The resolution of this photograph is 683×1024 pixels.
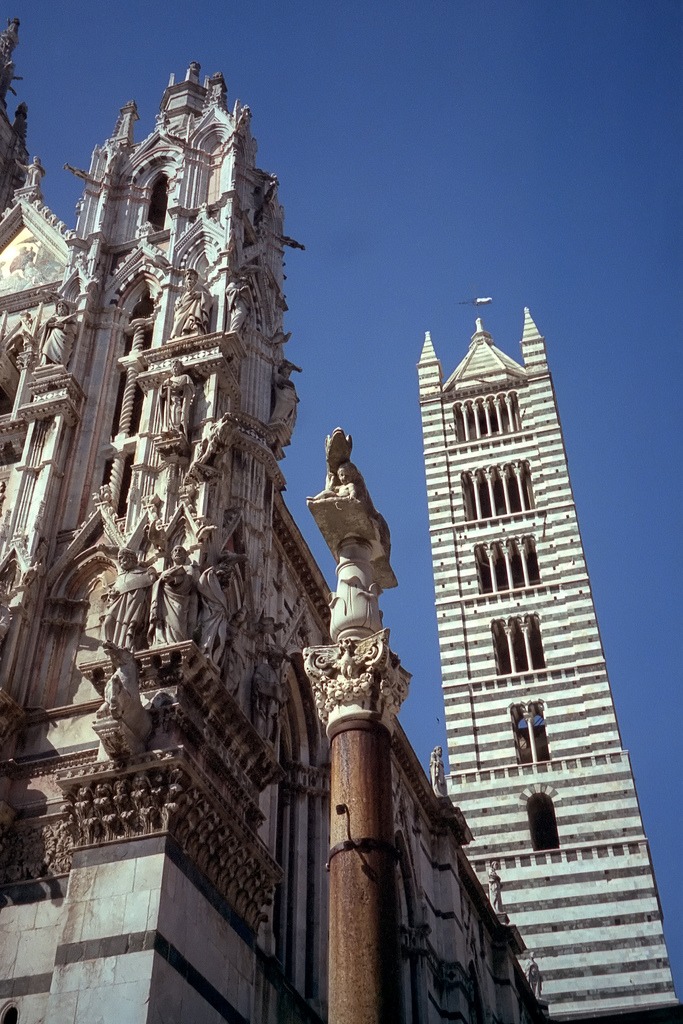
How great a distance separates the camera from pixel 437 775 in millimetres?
25172

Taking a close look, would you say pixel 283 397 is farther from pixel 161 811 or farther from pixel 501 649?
pixel 501 649

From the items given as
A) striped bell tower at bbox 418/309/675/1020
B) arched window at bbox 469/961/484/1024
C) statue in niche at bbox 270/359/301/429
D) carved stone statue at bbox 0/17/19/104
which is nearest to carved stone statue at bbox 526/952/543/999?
striped bell tower at bbox 418/309/675/1020

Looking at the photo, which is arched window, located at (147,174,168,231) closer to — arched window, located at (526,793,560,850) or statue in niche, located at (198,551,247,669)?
statue in niche, located at (198,551,247,669)

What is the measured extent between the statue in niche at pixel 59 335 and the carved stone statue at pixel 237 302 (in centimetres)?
248

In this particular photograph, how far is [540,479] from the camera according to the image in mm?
40969

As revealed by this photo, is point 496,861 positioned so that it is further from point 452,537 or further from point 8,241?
point 8,241

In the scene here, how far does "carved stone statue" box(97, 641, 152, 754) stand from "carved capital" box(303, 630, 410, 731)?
3.25 meters

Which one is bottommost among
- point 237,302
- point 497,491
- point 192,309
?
point 192,309

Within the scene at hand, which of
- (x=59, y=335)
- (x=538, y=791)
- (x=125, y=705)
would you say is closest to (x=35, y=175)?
(x=59, y=335)

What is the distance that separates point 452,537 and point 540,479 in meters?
3.66

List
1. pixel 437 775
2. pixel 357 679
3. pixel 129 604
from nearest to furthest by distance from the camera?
pixel 357 679
pixel 129 604
pixel 437 775

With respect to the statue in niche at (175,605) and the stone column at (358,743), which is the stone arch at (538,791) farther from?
the stone column at (358,743)

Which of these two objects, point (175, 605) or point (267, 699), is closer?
point (175, 605)

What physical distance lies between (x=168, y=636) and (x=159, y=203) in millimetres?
11394
